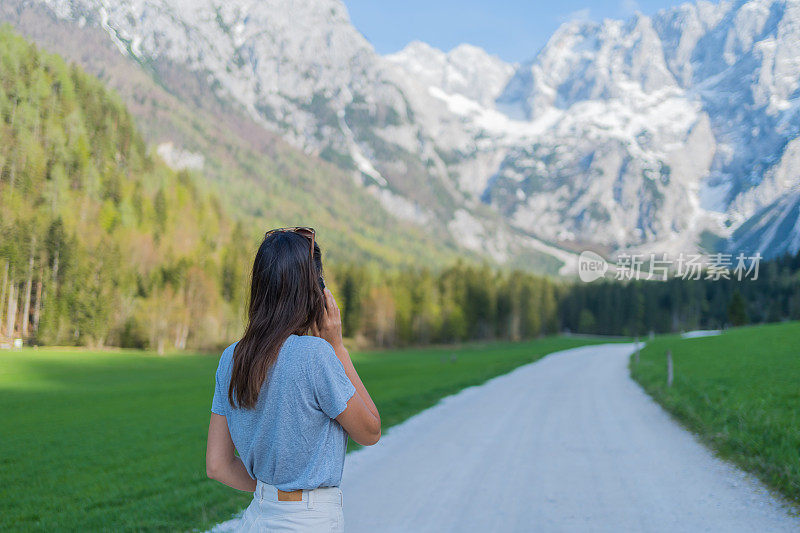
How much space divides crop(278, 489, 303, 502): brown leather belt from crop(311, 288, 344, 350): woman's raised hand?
0.70m

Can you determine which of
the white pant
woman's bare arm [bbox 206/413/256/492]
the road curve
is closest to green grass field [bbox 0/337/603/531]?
the road curve

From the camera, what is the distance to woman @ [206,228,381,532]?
2709 mm

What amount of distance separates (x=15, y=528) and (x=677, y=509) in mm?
9424

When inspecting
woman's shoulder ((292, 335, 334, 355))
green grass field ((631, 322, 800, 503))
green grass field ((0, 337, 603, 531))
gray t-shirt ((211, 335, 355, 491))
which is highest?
woman's shoulder ((292, 335, 334, 355))

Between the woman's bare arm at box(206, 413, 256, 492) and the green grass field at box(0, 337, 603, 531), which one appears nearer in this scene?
the woman's bare arm at box(206, 413, 256, 492)

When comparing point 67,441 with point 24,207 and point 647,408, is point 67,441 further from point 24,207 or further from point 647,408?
point 24,207

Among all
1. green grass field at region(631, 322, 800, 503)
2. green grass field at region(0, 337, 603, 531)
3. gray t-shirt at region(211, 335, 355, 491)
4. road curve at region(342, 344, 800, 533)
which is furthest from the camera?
green grass field at region(631, 322, 800, 503)

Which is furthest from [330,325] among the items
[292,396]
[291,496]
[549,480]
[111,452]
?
[111,452]

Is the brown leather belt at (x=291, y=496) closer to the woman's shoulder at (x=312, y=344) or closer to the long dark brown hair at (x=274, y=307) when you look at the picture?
the long dark brown hair at (x=274, y=307)

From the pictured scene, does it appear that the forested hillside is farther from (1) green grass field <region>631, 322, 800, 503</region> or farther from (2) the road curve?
(1) green grass field <region>631, 322, 800, 503</region>

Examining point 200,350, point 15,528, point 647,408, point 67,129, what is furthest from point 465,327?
point 15,528

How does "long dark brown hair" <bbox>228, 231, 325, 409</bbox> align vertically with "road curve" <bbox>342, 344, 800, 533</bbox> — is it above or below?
above

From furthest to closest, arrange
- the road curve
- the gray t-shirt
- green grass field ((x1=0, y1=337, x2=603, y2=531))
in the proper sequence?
green grass field ((x1=0, y1=337, x2=603, y2=531)) < the road curve < the gray t-shirt

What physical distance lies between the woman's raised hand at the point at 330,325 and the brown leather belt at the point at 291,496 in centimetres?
70
